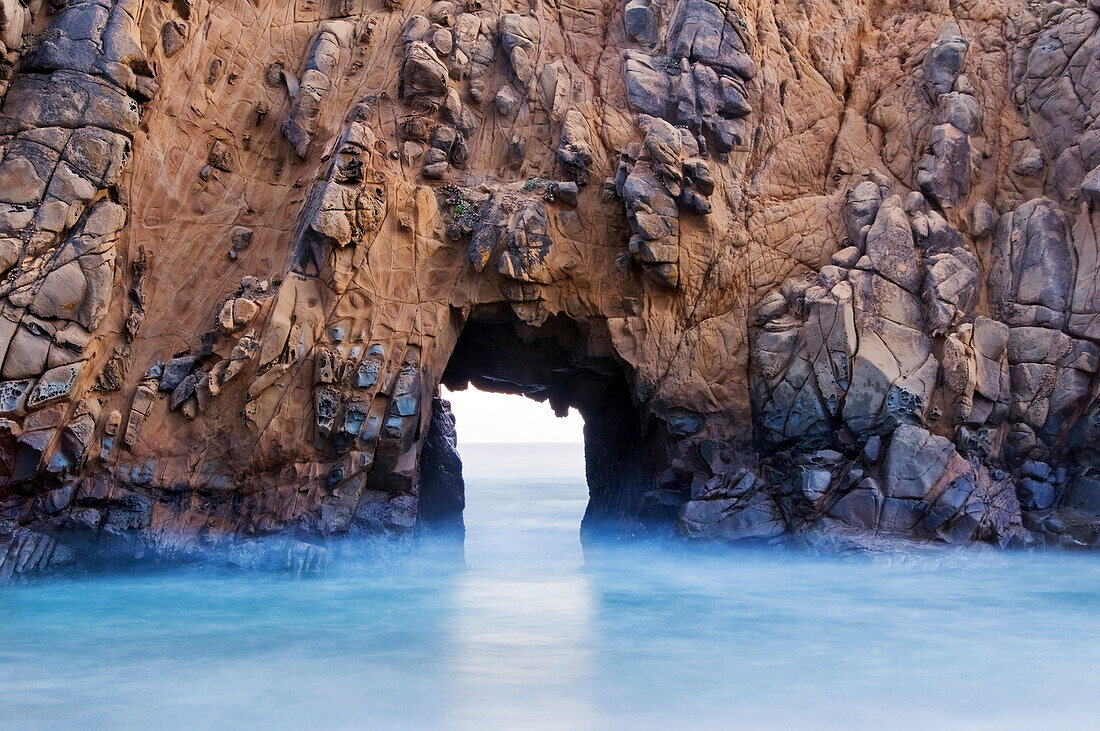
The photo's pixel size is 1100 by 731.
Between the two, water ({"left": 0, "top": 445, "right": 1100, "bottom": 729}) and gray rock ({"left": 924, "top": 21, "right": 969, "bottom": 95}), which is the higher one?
gray rock ({"left": 924, "top": 21, "right": 969, "bottom": 95})

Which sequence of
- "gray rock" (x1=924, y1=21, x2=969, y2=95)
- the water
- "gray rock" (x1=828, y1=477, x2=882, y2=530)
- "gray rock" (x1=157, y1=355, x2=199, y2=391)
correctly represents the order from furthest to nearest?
"gray rock" (x1=924, y1=21, x2=969, y2=95) → "gray rock" (x1=157, y1=355, x2=199, y2=391) → "gray rock" (x1=828, y1=477, x2=882, y2=530) → the water

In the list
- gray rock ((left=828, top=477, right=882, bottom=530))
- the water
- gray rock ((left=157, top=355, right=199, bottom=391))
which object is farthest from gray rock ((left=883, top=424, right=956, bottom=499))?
gray rock ((left=157, top=355, right=199, bottom=391))

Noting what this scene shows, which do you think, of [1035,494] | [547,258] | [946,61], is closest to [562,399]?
[547,258]

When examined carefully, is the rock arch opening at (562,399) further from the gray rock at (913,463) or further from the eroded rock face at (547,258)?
the gray rock at (913,463)

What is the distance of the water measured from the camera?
26.5ft

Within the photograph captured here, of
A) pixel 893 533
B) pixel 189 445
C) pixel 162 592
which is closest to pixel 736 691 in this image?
pixel 893 533

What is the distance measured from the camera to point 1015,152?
17.3m

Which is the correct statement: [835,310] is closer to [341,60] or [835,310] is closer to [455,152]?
[455,152]

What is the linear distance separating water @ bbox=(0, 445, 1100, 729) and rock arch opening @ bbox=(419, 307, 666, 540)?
3.68 meters

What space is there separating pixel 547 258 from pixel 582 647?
7.80 meters

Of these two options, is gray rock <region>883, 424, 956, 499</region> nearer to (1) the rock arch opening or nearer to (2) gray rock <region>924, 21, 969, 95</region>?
(1) the rock arch opening

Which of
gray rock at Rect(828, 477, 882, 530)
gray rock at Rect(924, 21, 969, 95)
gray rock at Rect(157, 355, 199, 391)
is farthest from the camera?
gray rock at Rect(924, 21, 969, 95)

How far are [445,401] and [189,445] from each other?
8.77 m

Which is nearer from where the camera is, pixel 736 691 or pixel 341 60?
pixel 736 691
